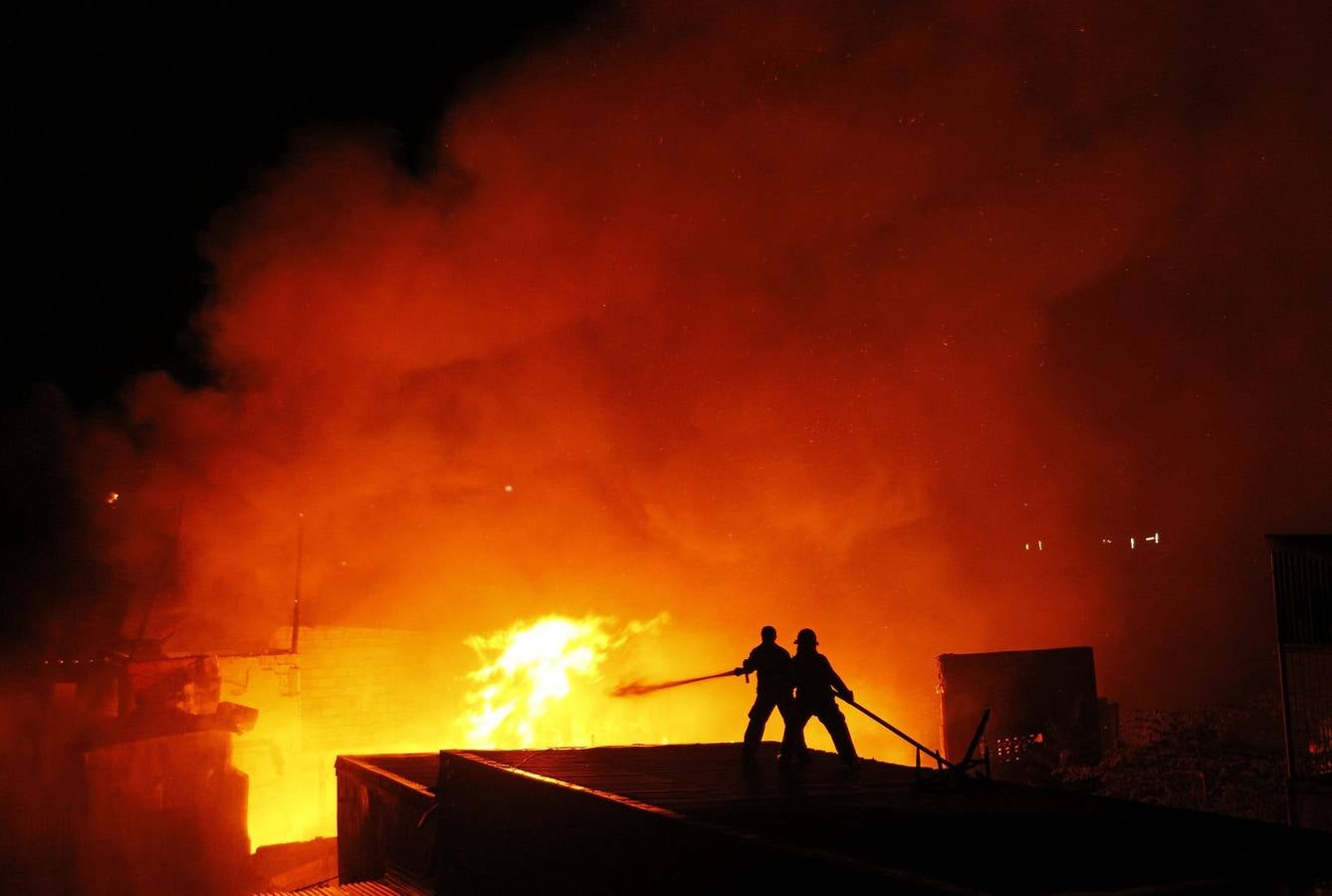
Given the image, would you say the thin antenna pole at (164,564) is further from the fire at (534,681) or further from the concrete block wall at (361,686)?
the fire at (534,681)

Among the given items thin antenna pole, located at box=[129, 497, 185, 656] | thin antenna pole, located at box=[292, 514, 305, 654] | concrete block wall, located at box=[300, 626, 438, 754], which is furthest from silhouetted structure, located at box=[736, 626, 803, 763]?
concrete block wall, located at box=[300, 626, 438, 754]

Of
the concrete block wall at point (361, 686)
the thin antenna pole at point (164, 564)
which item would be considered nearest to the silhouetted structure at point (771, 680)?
the thin antenna pole at point (164, 564)

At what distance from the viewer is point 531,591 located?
24.3m

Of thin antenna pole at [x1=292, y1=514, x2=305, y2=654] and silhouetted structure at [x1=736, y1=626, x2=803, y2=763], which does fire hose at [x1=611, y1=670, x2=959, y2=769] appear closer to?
silhouetted structure at [x1=736, y1=626, x2=803, y2=763]

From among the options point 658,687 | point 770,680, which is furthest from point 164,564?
point 770,680

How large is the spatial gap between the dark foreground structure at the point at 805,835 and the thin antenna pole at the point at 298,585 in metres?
11.0

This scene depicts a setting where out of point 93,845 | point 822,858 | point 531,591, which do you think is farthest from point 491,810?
point 531,591

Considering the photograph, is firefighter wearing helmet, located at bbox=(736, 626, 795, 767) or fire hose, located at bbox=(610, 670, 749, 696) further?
fire hose, located at bbox=(610, 670, 749, 696)

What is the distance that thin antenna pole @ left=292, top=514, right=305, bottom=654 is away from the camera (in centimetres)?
1950

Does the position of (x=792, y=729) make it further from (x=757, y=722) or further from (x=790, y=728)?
(x=757, y=722)

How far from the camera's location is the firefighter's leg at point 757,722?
8.41m

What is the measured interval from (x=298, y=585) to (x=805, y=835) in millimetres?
16249

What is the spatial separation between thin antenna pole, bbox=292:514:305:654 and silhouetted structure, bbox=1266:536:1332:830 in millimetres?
16236

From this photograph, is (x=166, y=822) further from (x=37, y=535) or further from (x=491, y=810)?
(x=491, y=810)
